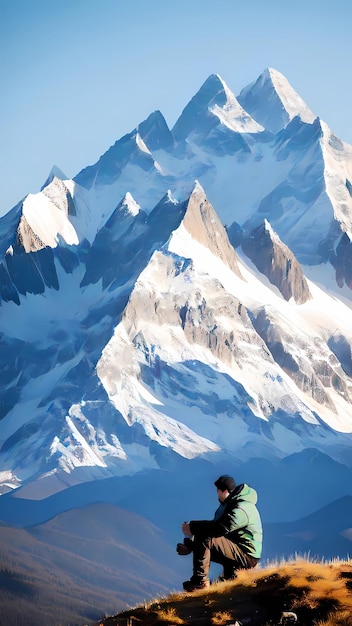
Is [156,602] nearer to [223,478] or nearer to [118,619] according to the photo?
[118,619]

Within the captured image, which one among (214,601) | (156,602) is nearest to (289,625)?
(214,601)

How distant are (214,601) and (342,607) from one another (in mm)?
3099

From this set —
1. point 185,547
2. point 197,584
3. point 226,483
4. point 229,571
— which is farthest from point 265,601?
point 226,483

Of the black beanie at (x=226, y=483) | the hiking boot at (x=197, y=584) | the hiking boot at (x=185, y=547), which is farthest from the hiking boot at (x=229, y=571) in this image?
the black beanie at (x=226, y=483)

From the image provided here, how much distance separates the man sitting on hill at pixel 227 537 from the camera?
23.7 m

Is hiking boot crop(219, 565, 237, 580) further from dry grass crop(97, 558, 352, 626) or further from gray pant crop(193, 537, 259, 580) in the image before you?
dry grass crop(97, 558, 352, 626)

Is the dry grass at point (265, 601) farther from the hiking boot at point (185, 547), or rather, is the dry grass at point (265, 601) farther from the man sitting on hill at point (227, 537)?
the hiking boot at point (185, 547)

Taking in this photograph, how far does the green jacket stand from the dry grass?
0.68 m

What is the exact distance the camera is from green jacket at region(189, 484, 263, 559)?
2375 cm

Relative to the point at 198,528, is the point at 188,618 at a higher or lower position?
lower

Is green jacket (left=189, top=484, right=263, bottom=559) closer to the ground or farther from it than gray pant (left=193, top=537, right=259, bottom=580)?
farther from it

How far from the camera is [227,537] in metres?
24.8

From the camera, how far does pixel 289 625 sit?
2086 centimetres

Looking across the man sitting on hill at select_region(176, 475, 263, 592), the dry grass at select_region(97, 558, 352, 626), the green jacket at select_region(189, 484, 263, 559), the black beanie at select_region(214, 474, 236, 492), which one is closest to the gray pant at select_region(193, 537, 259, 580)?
the man sitting on hill at select_region(176, 475, 263, 592)
